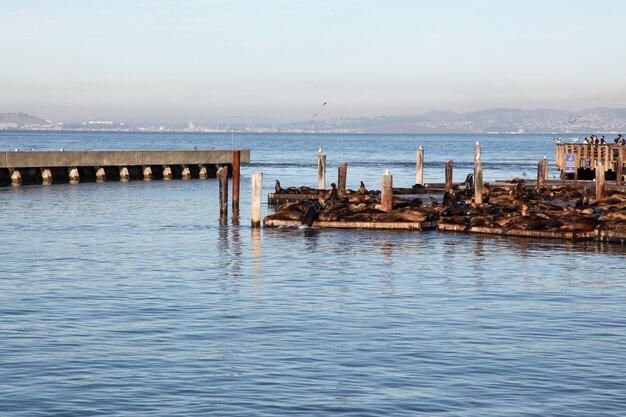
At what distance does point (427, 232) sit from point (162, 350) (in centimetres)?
2069

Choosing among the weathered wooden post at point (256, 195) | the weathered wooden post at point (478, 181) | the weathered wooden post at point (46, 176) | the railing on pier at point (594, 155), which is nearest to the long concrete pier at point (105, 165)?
the weathered wooden post at point (46, 176)

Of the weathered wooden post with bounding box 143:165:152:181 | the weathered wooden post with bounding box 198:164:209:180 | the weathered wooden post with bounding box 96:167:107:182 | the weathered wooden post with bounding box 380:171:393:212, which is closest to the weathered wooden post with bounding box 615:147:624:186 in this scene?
the weathered wooden post with bounding box 380:171:393:212

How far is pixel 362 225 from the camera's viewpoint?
36.7m

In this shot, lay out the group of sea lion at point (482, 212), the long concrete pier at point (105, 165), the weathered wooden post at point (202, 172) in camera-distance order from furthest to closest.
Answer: the weathered wooden post at point (202, 172), the long concrete pier at point (105, 165), the group of sea lion at point (482, 212)

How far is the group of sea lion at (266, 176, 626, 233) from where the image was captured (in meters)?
34.3

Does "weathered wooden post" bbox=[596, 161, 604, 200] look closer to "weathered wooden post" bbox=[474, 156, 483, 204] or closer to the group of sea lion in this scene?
the group of sea lion

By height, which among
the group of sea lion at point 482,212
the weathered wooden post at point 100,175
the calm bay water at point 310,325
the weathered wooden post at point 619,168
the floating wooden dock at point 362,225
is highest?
the weathered wooden post at point 619,168

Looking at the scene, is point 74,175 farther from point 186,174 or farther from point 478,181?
point 478,181

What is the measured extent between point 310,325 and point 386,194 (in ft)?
63.1

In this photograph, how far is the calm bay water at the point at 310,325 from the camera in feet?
45.3

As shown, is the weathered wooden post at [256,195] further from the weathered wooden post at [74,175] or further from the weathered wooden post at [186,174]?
the weathered wooden post at [186,174]

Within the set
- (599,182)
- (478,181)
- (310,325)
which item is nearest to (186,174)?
(478,181)

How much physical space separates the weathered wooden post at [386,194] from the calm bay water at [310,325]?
2.41 meters

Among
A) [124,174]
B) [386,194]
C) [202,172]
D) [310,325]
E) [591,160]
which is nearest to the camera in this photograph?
[310,325]
